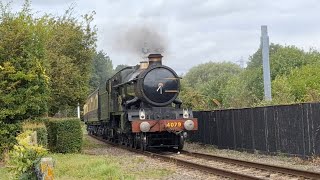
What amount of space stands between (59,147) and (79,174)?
6.97 meters

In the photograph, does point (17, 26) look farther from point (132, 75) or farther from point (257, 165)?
point (257, 165)

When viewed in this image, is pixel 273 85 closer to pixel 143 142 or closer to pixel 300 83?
pixel 300 83

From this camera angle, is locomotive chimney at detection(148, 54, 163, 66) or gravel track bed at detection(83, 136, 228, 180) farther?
locomotive chimney at detection(148, 54, 163, 66)

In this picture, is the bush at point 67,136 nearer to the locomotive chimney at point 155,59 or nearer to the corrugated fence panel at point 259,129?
the locomotive chimney at point 155,59

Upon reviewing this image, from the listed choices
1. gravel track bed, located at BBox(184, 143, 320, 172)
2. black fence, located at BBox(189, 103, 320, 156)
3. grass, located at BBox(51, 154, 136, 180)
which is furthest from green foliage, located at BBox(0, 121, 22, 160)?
black fence, located at BBox(189, 103, 320, 156)

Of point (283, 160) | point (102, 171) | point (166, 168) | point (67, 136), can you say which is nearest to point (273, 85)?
point (67, 136)

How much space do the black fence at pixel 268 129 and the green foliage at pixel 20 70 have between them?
7547 mm

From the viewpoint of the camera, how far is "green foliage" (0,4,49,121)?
16.9m

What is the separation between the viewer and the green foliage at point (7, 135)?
1677 cm

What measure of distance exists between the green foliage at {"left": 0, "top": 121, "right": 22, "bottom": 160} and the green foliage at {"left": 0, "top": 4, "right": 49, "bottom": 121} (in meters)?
0.31

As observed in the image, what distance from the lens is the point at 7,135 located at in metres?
17.2

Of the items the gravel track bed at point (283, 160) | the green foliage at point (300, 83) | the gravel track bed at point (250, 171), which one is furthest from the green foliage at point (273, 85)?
the gravel track bed at point (250, 171)

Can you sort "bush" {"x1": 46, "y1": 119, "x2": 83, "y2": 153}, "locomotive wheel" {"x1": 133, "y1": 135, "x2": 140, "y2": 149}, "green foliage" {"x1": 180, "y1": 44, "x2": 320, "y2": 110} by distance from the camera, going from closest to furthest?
"bush" {"x1": 46, "y1": 119, "x2": 83, "y2": 153}, "locomotive wheel" {"x1": 133, "y1": 135, "x2": 140, "y2": 149}, "green foliage" {"x1": 180, "y1": 44, "x2": 320, "y2": 110}

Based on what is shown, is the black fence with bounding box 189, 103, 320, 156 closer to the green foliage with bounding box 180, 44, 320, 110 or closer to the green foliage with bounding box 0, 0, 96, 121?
the green foliage with bounding box 180, 44, 320, 110
